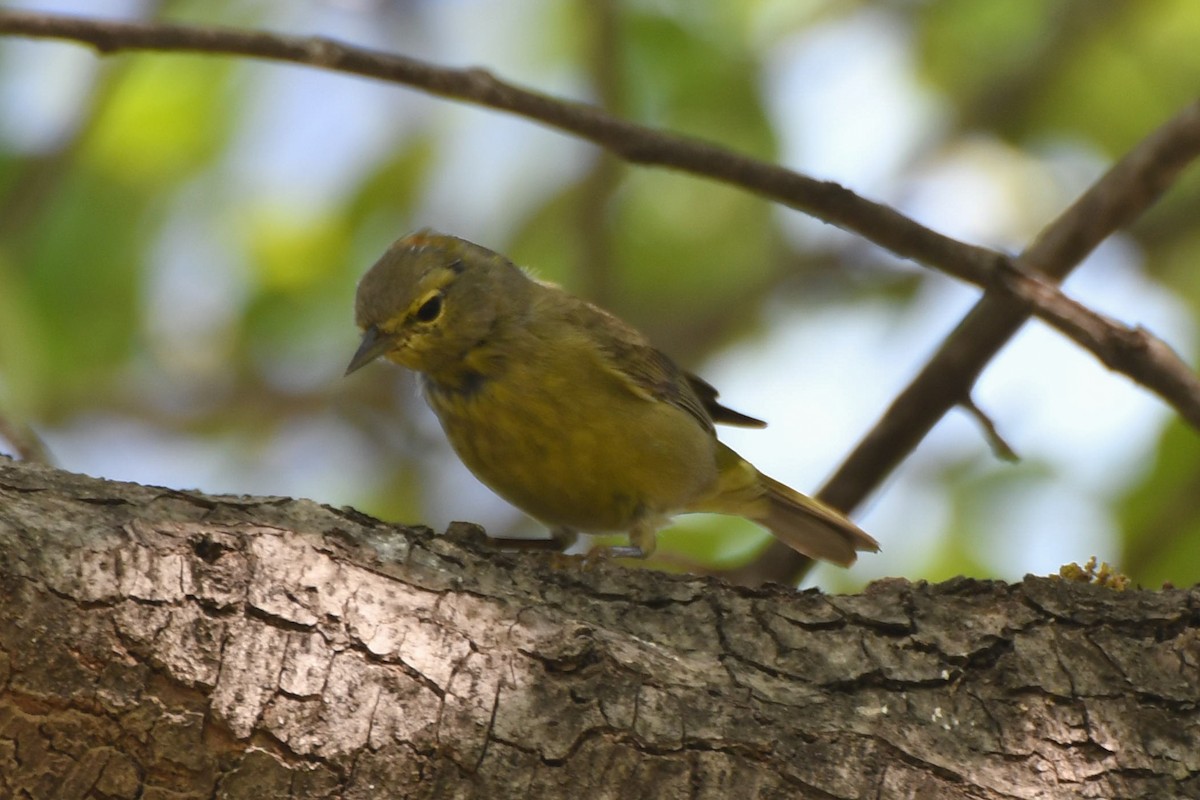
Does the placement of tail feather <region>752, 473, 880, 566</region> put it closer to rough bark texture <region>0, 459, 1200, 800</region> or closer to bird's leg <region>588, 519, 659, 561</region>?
bird's leg <region>588, 519, 659, 561</region>

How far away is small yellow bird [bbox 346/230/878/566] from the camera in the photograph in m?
4.99

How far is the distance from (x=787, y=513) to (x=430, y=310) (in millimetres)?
1867

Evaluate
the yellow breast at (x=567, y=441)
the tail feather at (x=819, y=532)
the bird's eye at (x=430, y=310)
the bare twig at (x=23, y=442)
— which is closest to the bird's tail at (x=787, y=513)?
the tail feather at (x=819, y=532)

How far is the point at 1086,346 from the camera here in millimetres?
4363

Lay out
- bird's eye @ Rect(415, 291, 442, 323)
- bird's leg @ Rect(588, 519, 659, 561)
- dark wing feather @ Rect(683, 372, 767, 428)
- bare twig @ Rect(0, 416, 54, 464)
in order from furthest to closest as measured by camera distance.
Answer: dark wing feather @ Rect(683, 372, 767, 428) < bird's eye @ Rect(415, 291, 442, 323) < bird's leg @ Rect(588, 519, 659, 561) < bare twig @ Rect(0, 416, 54, 464)

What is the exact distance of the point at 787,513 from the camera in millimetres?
5945

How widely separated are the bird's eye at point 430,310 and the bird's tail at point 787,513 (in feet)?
5.03

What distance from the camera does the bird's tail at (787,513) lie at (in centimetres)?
576

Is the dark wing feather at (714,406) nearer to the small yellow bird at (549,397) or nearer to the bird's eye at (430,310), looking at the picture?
the small yellow bird at (549,397)

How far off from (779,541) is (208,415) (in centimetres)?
406

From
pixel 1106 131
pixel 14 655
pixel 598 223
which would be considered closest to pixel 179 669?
pixel 14 655

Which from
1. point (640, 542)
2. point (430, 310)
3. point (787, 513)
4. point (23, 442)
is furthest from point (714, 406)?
point (23, 442)

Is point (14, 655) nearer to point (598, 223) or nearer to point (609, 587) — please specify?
point (609, 587)

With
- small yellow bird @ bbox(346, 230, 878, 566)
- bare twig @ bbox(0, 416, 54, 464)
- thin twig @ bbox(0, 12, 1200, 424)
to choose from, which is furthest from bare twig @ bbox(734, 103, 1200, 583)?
bare twig @ bbox(0, 416, 54, 464)
